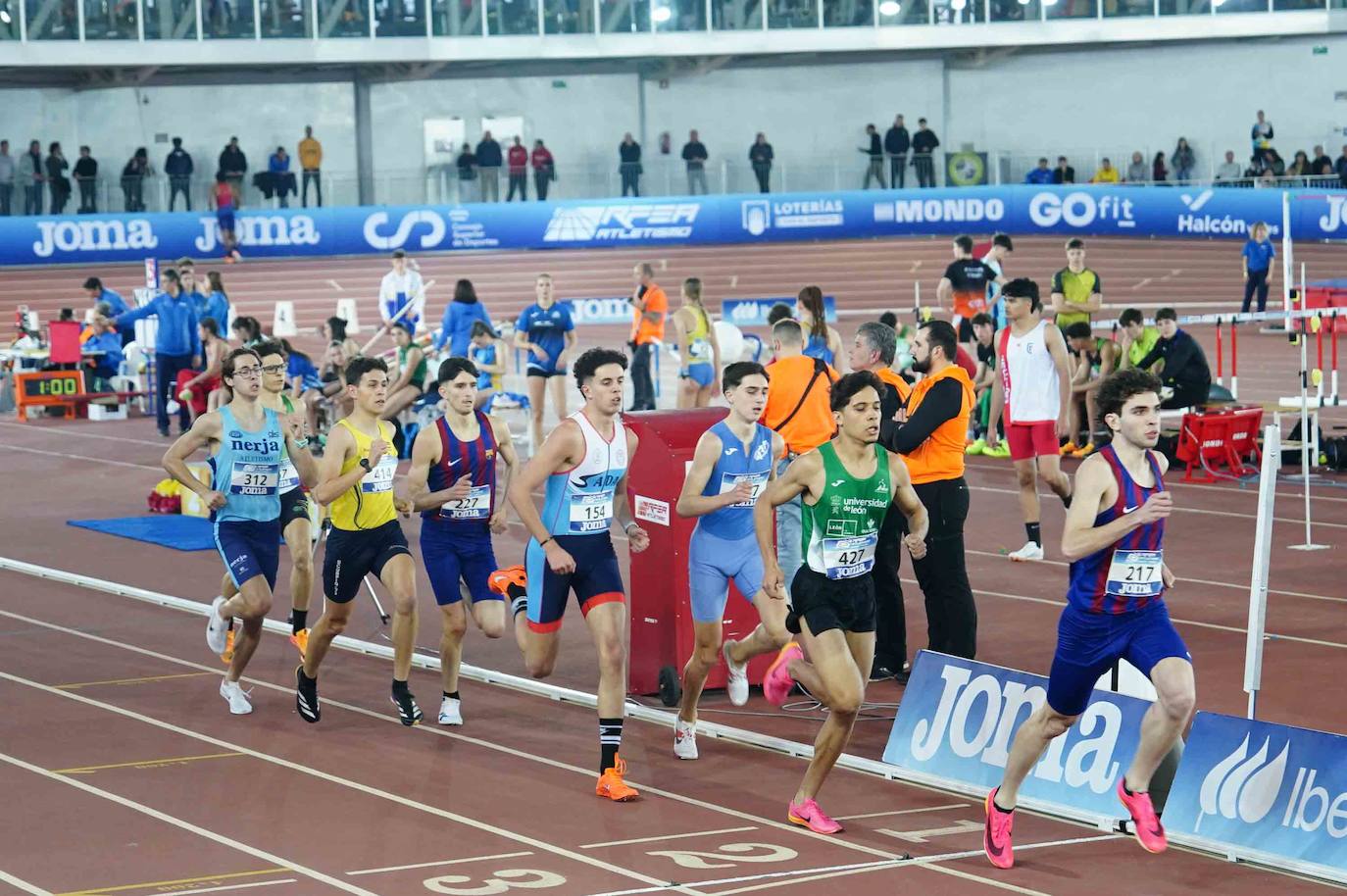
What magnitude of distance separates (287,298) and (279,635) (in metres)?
27.3

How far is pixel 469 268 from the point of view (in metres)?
40.9

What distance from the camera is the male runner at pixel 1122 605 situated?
720 cm

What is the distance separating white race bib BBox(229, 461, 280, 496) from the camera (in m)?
10.4

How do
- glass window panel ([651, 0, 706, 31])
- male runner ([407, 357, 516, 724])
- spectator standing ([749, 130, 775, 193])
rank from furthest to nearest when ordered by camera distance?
glass window panel ([651, 0, 706, 31]), spectator standing ([749, 130, 775, 193]), male runner ([407, 357, 516, 724])

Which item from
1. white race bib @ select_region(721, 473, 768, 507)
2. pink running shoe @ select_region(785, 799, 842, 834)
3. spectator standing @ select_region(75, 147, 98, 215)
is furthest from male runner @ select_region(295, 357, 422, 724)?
spectator standing @ select_region(75, 147, 98, 215)

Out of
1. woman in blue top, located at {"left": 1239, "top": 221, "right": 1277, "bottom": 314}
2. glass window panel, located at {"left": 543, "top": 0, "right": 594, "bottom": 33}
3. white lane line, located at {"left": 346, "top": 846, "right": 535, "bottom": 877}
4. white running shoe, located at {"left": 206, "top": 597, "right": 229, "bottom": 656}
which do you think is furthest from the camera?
glass window panel, located at {"left": 543, "top": 0, "right": 594, "bottom": 33}

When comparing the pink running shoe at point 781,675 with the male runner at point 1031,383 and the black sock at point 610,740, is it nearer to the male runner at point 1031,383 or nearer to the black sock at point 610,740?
the black sock at point 610,740

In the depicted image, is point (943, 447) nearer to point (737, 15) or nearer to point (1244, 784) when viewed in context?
point (1244, 784)

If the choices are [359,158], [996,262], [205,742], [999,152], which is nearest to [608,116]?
[359,158]

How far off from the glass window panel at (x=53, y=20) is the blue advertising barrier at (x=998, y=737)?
38.5 m

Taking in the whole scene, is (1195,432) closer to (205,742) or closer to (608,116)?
(205,742)

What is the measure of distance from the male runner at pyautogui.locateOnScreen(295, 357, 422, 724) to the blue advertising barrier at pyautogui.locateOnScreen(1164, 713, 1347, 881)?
13.7 ft

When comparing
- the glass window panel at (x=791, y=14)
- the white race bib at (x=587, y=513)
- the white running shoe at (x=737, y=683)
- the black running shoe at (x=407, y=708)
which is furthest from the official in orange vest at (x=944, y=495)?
the glass window panel at (x=791, y=14)

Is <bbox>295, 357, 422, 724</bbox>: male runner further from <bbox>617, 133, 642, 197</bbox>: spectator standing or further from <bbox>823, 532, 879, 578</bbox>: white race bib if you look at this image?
<bbox>617, 133, 642, 197</bbox>: spectator standing
